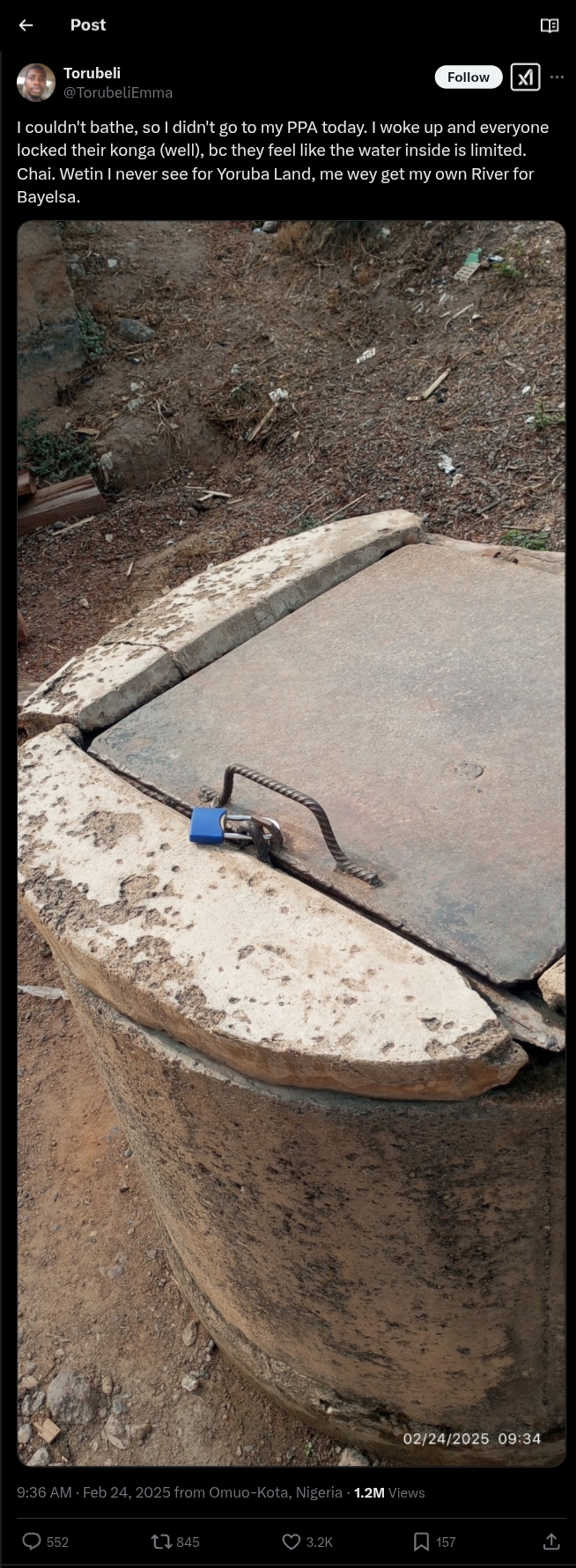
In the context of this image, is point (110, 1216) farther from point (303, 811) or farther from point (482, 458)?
point (482, 458)

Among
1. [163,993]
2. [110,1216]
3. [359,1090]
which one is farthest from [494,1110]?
[110,1216]

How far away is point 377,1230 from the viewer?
155 cm

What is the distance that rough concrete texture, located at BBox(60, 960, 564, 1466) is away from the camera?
4.64 feet

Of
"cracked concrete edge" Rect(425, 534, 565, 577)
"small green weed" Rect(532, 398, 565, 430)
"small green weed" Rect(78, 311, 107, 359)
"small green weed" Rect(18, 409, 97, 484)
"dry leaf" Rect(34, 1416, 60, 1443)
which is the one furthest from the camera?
"small green weed" Rect(78, 311, 107, 359)

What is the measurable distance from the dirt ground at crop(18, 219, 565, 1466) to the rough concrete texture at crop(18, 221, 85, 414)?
148 millimetres

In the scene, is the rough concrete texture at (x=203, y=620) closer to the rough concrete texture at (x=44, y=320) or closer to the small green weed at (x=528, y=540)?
the small green weed at (x=528, y=540)

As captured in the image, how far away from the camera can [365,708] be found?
1.90 m

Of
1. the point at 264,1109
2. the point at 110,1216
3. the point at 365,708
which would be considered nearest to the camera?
the point at 264,1109

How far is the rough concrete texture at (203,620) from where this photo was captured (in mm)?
2098

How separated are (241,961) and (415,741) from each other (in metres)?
0.55

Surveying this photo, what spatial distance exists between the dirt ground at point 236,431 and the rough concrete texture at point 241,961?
153cm

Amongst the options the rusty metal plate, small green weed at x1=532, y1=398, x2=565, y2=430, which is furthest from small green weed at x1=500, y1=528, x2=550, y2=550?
the rusty metal plate

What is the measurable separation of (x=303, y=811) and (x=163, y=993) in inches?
16.6
